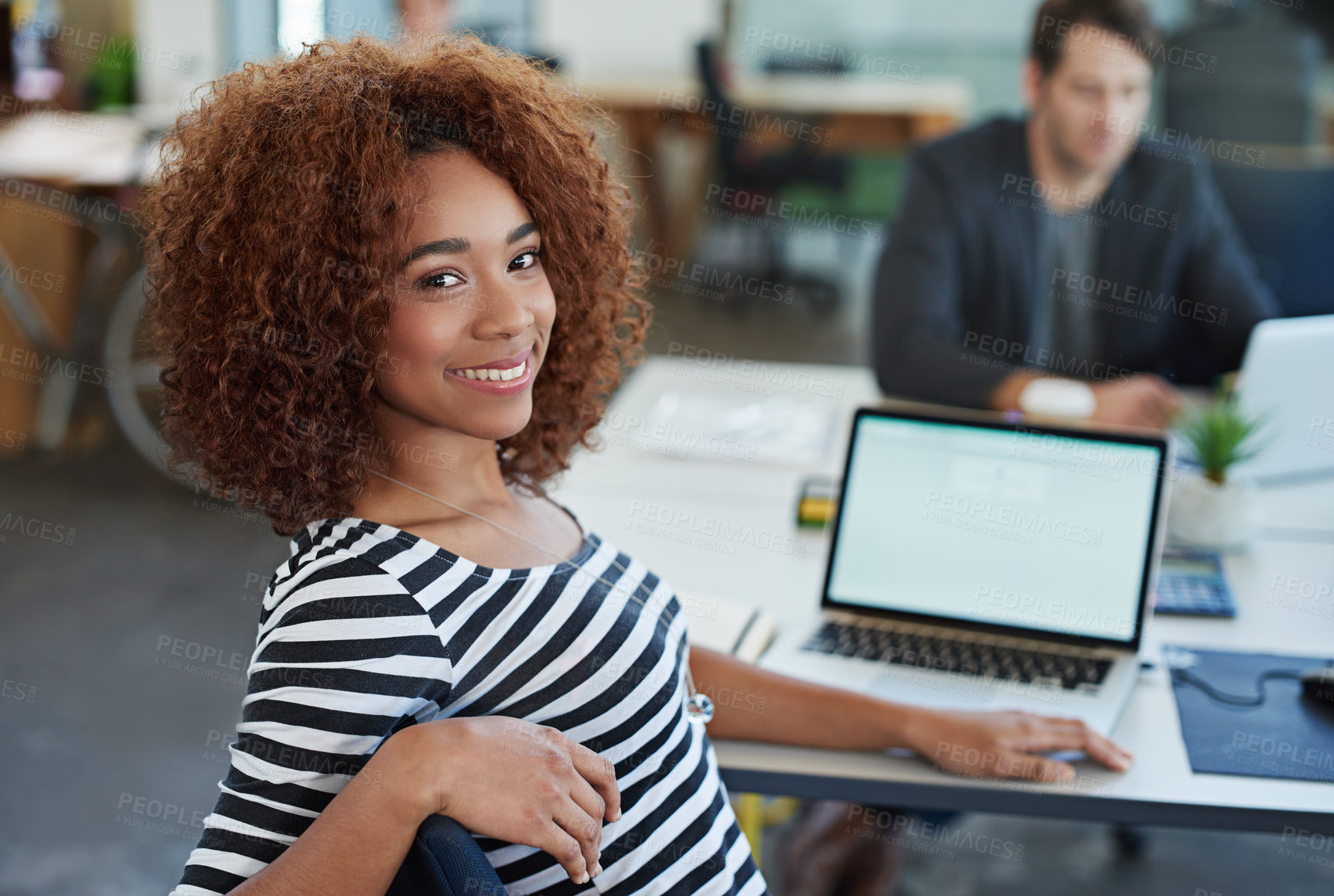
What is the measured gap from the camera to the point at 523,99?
3.36 ft

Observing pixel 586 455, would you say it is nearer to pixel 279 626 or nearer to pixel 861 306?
pixel 279 626

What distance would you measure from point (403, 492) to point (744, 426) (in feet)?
3.60

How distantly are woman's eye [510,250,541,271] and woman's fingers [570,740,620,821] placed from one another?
394 millimetres

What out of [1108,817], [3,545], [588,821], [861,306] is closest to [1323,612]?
[1108,817]

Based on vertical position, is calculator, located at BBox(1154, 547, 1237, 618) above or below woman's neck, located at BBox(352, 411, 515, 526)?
below

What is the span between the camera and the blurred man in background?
87.5 inches

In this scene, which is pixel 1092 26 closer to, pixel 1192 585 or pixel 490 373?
pixel 1192 585

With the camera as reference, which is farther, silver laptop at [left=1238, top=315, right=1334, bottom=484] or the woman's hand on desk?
silver laptop at [left=1238, top=315, right=1334, bottom=484]

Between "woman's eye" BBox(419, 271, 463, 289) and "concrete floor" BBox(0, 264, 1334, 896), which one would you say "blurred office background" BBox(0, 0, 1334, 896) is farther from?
"woman's eye" BBox(419, 271, 463, 289)

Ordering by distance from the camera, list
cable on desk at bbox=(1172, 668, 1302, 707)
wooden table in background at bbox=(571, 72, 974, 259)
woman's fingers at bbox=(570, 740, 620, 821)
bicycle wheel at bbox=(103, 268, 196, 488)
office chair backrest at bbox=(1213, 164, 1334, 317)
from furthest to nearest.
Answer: wooden table in background at bbox=(571, 72, 974, 259)
bicycle wheel at bbox=(103, 268, 196, 488)
office chair backrest at bbox=(1213, 164, 1334, 317)
cable on desk at bbox=(1172, 668, 1302, 707)
woman's fingers at bbox=(570, 740, 620, 821)

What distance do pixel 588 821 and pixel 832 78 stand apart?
6.10 m

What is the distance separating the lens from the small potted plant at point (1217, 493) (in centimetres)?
161

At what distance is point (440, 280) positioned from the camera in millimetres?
928

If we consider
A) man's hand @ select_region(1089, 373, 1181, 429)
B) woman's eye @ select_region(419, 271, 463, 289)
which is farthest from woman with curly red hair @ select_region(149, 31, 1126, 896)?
man's hand @ select_region(1089, 373, 1181, 429)
